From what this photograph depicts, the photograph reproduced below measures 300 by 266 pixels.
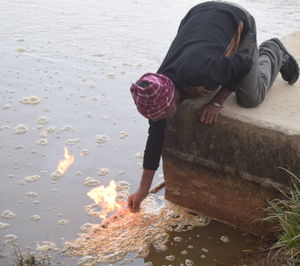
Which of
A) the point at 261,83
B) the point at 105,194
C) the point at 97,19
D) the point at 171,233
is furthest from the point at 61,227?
the point at 97,19

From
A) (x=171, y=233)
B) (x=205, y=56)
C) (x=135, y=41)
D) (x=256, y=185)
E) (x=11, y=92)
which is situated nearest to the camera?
(x=205, y=56)

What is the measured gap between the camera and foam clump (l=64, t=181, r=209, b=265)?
296 centimetres

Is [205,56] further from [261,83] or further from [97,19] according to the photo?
[97,19]

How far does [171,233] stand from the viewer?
3.16 meters

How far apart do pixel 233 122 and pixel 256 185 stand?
0.41 meters

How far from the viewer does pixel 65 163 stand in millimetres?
3766

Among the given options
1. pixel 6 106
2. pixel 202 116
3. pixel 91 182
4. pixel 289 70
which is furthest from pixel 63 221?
pixel 289 70

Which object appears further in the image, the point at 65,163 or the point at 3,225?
the point at 65,163

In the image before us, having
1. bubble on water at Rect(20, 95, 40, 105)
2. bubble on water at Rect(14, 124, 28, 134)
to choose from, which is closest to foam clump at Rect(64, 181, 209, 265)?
bubble on water at Rect(14, 124, 28, 134)

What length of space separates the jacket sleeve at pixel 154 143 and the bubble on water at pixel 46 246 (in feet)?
2.35

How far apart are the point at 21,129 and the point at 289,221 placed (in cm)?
237

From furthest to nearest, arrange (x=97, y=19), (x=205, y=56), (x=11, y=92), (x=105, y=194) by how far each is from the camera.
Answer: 1. (x=97, y=19)
2. (x=11, y=92)
3. (x=105, y=194)
4. (x=205, y=56)

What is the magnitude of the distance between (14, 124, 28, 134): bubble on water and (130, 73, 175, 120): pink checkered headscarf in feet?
5.85

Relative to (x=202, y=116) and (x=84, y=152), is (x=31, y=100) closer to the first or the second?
(x=84, y=152)
